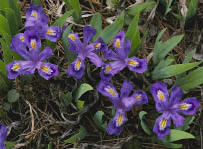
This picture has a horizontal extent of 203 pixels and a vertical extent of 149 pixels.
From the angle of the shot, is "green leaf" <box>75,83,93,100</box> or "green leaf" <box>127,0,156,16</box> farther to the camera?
"green leaf" <box>127,0,156,16</box>

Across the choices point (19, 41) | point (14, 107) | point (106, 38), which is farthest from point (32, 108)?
point (106, 38)

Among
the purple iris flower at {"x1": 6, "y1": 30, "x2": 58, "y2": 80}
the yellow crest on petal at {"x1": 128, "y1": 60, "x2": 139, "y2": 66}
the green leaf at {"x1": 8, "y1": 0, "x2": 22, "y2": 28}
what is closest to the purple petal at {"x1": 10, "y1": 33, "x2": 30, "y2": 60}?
the purple iris flower at {"x1": 6, "y1": 30, "x2": 58, "y2": 80}

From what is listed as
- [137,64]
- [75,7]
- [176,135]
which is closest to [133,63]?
[137,64]

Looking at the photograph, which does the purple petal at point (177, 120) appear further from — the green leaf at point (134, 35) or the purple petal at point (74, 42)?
the purple petal at point (74, 42)

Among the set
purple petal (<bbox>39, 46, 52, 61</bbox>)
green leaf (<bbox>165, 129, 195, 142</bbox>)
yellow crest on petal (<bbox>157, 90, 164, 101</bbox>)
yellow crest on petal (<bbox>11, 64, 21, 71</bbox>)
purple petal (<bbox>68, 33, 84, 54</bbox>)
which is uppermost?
purple petal (<bbox>68, 33, 84, 54</bbox>)

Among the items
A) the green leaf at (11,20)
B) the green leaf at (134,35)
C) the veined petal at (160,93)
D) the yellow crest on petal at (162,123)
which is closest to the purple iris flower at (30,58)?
the green leaf at (11,20)

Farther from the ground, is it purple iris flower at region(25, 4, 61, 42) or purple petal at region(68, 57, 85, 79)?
purple iris flower at region(25, 4, 61, 42)

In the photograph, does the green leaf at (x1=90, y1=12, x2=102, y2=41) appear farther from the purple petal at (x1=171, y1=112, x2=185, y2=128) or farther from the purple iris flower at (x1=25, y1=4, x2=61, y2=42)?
the purple petal at (x1=171, y1=112, x2=185, y2=128)

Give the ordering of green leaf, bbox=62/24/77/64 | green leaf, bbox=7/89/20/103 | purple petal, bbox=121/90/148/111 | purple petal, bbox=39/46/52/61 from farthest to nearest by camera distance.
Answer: green leaf, bbox=7/89/20/103, green leaf, bbox=62/24/77/64, purple petal, bbox=39/46/52/61, purple petal, bbox=121/90/148/111
